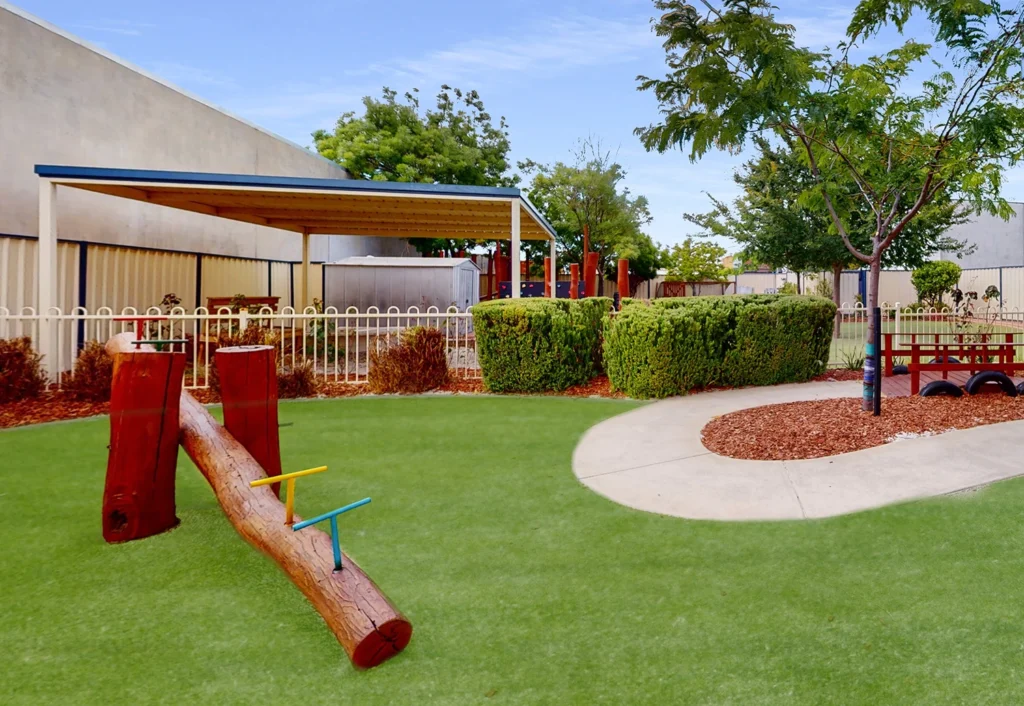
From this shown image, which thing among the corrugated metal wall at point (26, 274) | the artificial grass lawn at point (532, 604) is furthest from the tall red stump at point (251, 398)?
the corrugated metal wall at point (26, 274)

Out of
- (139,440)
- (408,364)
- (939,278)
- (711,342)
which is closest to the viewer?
(139,440)

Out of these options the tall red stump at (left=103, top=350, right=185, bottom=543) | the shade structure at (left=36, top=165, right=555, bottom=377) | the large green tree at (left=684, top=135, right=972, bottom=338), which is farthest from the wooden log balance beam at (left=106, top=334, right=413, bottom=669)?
the large green tree at (left=684, top=135, right=972, bottom=338)

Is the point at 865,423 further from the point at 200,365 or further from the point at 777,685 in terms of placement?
the point at 200,365

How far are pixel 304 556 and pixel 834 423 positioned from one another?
217 inches

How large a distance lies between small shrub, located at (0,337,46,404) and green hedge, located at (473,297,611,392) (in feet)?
19.8

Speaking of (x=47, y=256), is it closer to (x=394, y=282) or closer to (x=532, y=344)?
(x=532, y=344)

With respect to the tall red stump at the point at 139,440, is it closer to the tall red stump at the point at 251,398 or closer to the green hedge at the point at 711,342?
the tall red stump at the point at 251,398

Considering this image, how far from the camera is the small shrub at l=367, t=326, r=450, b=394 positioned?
396 inches

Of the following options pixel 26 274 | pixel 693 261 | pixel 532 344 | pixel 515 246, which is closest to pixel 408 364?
pixel 532 344

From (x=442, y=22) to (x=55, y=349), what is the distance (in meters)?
8.24

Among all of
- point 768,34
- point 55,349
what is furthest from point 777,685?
point 55,349

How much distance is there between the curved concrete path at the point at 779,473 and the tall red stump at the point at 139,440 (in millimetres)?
3103

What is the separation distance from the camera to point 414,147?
32.4m

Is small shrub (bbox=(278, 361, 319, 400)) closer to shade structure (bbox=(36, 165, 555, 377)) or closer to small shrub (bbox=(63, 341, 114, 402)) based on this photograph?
small shrub (bbox=(63, 341, 114, 402))
